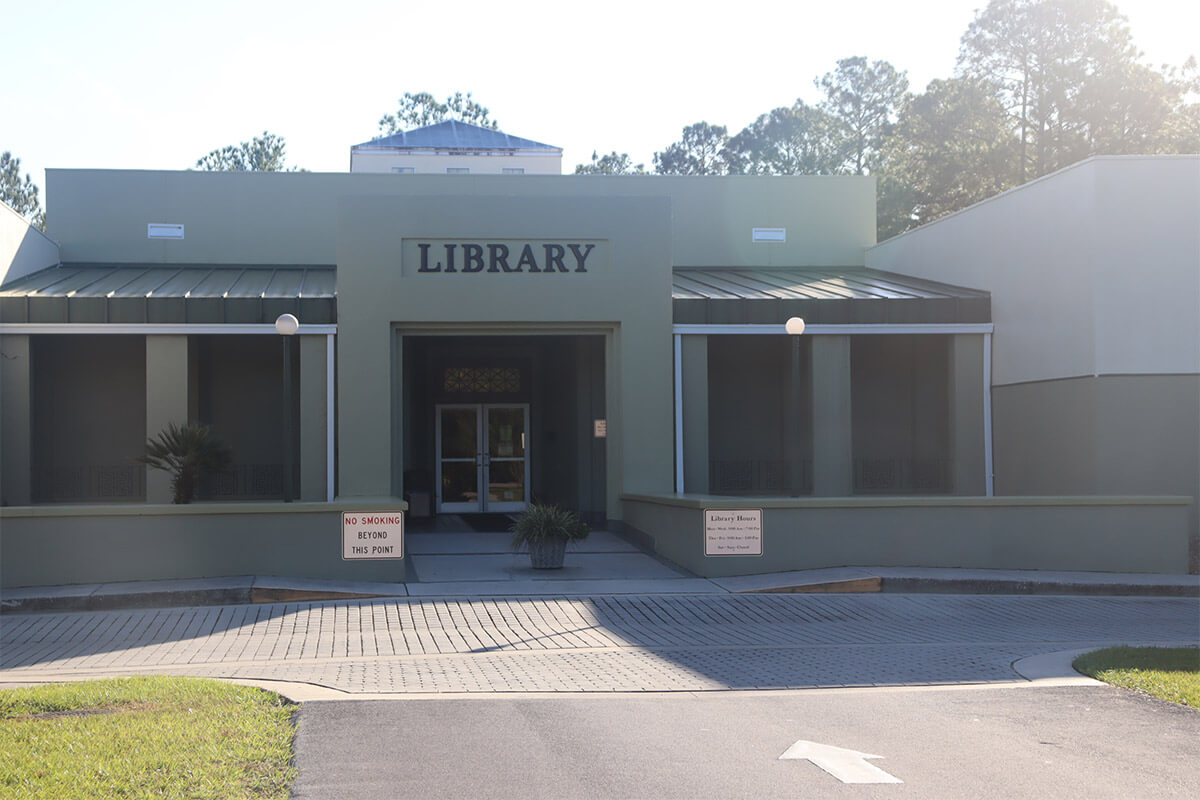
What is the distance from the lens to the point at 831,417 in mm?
19797

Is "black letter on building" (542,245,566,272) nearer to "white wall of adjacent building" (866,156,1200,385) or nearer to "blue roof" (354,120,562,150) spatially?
"white wall of adjacent building" (866,156,1200,385)

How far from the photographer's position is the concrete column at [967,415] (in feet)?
64.8

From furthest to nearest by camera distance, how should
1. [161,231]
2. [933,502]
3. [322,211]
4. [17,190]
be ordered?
[17,190]
[322,211]
[161,231]
[933,502]

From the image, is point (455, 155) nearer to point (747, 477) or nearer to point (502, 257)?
point (502, 257)

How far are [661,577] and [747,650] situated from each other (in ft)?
14.2

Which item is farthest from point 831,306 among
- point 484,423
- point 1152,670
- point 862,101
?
point 862,101

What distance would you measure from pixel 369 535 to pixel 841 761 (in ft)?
28.8

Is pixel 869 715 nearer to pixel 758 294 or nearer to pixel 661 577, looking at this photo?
pixel 661 577

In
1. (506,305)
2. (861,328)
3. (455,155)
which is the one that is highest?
(455,155)

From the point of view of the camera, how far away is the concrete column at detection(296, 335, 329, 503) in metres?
18.7

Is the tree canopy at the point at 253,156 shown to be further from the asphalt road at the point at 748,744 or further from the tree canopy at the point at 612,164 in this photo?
the asphalt road at the point at 748,744

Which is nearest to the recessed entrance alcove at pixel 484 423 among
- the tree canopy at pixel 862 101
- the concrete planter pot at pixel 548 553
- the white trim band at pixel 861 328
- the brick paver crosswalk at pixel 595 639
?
the white trim band at pixel 861 328

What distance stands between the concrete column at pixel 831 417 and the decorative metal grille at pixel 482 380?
725 cm

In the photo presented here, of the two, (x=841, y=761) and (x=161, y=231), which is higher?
(x=161, y=231)
